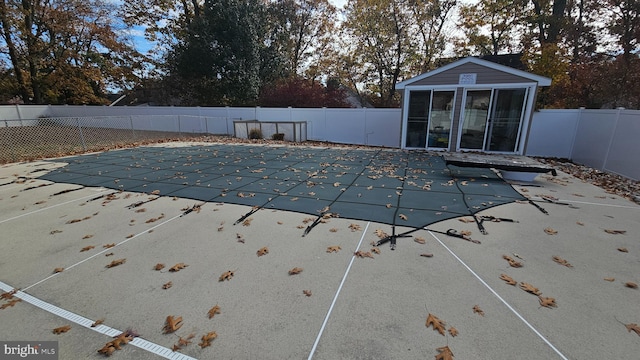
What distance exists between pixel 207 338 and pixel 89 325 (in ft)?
3.10

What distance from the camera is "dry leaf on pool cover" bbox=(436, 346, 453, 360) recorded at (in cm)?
170

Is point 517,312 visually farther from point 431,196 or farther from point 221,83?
point 221,83

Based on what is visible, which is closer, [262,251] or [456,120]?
[262,251]

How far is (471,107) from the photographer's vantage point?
364 inches

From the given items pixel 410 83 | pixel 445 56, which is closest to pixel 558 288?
pixel 410 83

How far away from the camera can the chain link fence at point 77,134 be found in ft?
29.8

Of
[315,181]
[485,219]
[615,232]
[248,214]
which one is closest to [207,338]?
[248,214]

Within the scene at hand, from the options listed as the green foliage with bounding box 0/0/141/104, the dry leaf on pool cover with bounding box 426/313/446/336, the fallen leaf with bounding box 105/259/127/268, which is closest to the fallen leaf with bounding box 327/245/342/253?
the dry leaf on pool cover with bounding box 426/313/446/336

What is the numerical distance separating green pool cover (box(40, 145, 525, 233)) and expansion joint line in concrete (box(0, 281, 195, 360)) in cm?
247

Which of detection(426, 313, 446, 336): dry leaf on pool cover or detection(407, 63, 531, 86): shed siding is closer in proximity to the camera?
detection(426, 313, 446, 336): dry leaf on pool cover

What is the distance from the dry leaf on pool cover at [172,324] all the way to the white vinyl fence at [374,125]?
9.34 metres

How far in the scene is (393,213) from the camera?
13.1 ft

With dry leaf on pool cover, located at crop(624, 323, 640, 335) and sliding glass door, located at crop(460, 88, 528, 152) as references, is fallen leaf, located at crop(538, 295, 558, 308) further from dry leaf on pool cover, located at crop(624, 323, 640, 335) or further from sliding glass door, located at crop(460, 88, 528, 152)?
sliding glass door, located at crop(460, 88, 528, 152)

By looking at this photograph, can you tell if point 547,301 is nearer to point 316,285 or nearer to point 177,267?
point 316,285
